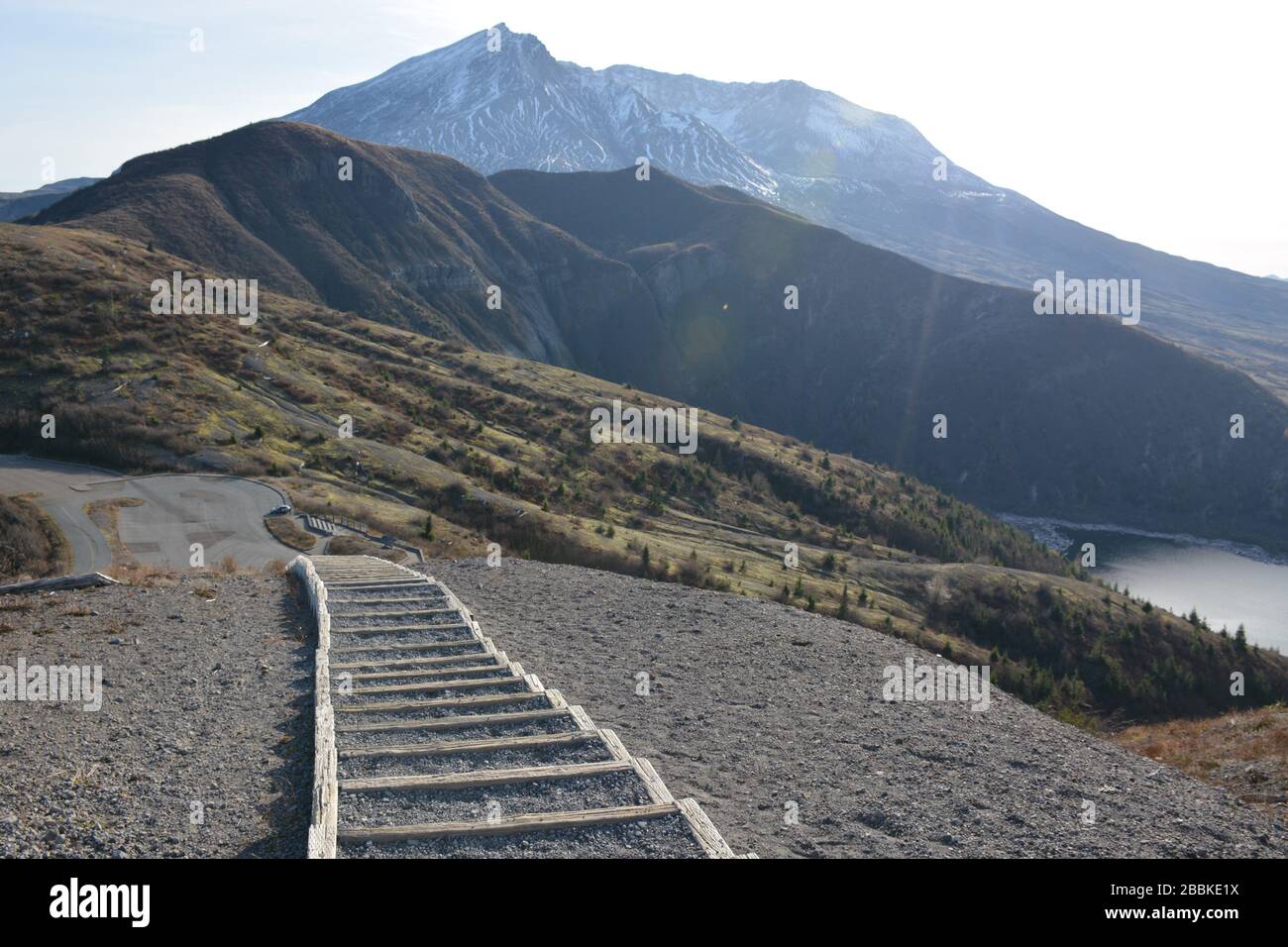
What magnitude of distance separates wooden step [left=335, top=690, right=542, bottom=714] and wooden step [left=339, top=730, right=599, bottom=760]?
135 cm

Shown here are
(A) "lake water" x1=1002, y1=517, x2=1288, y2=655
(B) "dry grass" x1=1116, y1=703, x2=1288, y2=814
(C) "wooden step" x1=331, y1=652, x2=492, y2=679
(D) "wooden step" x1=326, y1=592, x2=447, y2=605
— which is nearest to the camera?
(B) "dry grass" x1=1116, y1=703, x2=1288, y2=814

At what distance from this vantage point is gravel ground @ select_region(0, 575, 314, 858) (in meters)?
8.85

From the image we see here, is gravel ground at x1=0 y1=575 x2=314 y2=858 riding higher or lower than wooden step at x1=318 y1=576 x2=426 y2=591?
lower

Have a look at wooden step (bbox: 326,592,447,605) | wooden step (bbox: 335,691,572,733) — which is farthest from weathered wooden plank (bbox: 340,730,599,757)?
wooden step (bbox: 326,592,447,605)

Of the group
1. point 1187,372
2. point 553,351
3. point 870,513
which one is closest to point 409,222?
point 553,351

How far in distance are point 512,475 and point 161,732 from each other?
114 feet

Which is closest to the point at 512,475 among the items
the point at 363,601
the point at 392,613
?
the point at 363,601

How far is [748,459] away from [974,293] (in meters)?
101

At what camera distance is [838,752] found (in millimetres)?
13578

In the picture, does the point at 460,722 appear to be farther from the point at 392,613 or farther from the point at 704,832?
the point at 392,613

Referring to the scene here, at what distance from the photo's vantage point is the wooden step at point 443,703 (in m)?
12.5

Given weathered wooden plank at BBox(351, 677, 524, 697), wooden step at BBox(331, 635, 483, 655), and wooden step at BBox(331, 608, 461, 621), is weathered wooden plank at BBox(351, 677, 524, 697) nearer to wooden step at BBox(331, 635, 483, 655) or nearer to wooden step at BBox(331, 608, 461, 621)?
wooden step at BBox(331, 635, 483, 655)

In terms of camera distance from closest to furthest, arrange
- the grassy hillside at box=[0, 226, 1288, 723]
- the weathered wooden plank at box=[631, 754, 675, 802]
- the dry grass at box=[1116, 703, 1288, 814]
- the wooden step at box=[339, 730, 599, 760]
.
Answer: the weathered wooden plank at box=[631, 754, 675, 802]
the wooden step at box=[339, 730, 599, 760]
the dry grass at box=[1116, 703, 1288, 814]
the grassy hillside at box=[0, 226, 1288, 723]

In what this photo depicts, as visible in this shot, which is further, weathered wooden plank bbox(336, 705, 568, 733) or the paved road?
the paved road
